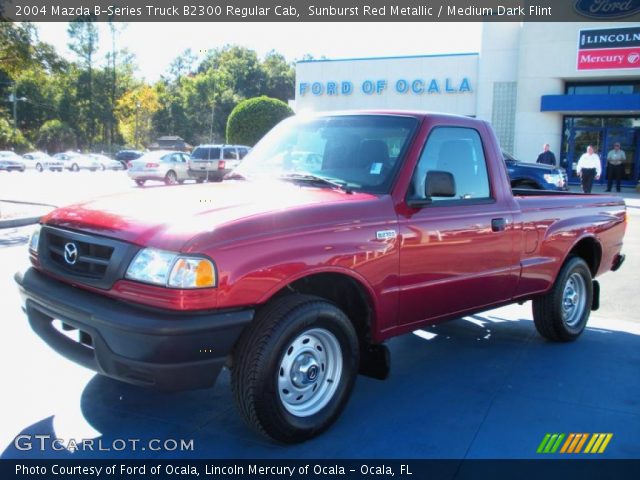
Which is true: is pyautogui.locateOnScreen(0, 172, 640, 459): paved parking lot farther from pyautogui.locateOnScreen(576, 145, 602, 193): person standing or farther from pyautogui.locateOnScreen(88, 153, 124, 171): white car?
pyautogui.locateOnScreen(88, 153, 124, 171): white car

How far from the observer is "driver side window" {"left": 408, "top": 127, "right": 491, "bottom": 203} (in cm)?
420

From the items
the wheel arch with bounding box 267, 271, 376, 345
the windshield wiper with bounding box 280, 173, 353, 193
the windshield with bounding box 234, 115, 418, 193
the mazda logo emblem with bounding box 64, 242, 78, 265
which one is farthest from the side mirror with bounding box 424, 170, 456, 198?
the mazda logo emblem with bounding box 64, 242, 78, 265

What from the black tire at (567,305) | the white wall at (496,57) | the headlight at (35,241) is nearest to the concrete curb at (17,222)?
the headlight at (35,241)

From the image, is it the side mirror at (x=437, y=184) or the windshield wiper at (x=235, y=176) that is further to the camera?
the windshield wiper at (x=235, y=176)

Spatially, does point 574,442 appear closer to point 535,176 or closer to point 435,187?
point 435,187

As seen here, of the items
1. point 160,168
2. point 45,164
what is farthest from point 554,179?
point 45,164

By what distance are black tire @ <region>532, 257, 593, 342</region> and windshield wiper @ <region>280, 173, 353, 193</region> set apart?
236 cm

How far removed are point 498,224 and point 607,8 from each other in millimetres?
25683

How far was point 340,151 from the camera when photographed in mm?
4414

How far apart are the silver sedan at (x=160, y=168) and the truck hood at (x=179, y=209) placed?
2170 cm

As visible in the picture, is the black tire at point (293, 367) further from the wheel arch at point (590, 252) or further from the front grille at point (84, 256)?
the wheel arch at point (590, 252)

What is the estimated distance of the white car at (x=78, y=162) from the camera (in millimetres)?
47969

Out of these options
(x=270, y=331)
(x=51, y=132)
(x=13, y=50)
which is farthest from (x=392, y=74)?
(x=51, y=132)
